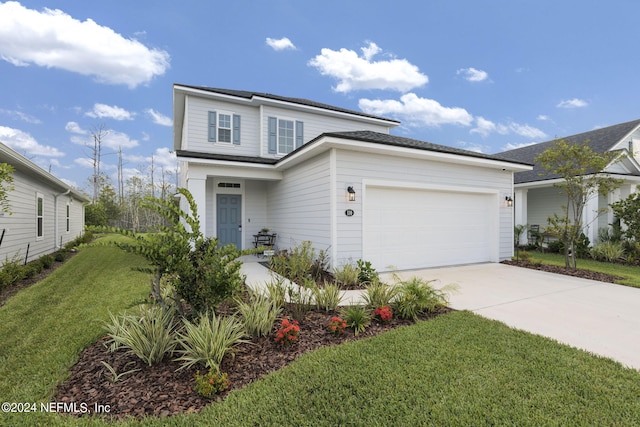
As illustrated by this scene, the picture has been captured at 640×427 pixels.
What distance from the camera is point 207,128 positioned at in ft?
34.9

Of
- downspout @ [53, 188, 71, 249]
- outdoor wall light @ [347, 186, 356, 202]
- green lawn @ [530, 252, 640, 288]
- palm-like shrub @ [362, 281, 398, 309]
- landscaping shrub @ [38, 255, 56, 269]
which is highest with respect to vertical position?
outdoor wall light @ [347, 186, 356, 202]

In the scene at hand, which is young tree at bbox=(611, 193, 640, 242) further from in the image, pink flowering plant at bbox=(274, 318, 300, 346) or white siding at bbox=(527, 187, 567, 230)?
pink flowering plant at bbox=(274, 318, 300, 346)

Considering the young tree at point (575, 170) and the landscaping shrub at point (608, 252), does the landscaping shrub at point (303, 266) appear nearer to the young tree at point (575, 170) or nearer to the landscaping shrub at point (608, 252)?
the young tree at point (575, 170)

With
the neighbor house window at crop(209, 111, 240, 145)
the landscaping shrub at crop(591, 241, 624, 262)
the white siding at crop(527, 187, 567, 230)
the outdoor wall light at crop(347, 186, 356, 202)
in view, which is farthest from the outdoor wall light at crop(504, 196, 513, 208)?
the neighbor house window at crop(209, 111, 240, 145)

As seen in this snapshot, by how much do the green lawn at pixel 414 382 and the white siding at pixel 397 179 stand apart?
320 cm

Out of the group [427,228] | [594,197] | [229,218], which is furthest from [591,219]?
[229,218]

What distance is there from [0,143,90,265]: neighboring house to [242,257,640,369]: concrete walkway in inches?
278

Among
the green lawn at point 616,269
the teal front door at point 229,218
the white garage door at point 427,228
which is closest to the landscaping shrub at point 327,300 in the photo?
the white garage door at point 427,228

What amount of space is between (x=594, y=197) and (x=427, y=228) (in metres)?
7.27

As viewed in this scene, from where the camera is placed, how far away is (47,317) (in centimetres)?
451

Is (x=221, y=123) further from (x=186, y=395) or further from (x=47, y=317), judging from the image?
(x=186, y=395)

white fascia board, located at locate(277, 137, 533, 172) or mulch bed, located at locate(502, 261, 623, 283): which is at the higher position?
white fascia board, located at locate(277, 137, 533, 172)

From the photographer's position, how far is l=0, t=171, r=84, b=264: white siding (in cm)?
818

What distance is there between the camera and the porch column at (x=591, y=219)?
35.4ft
